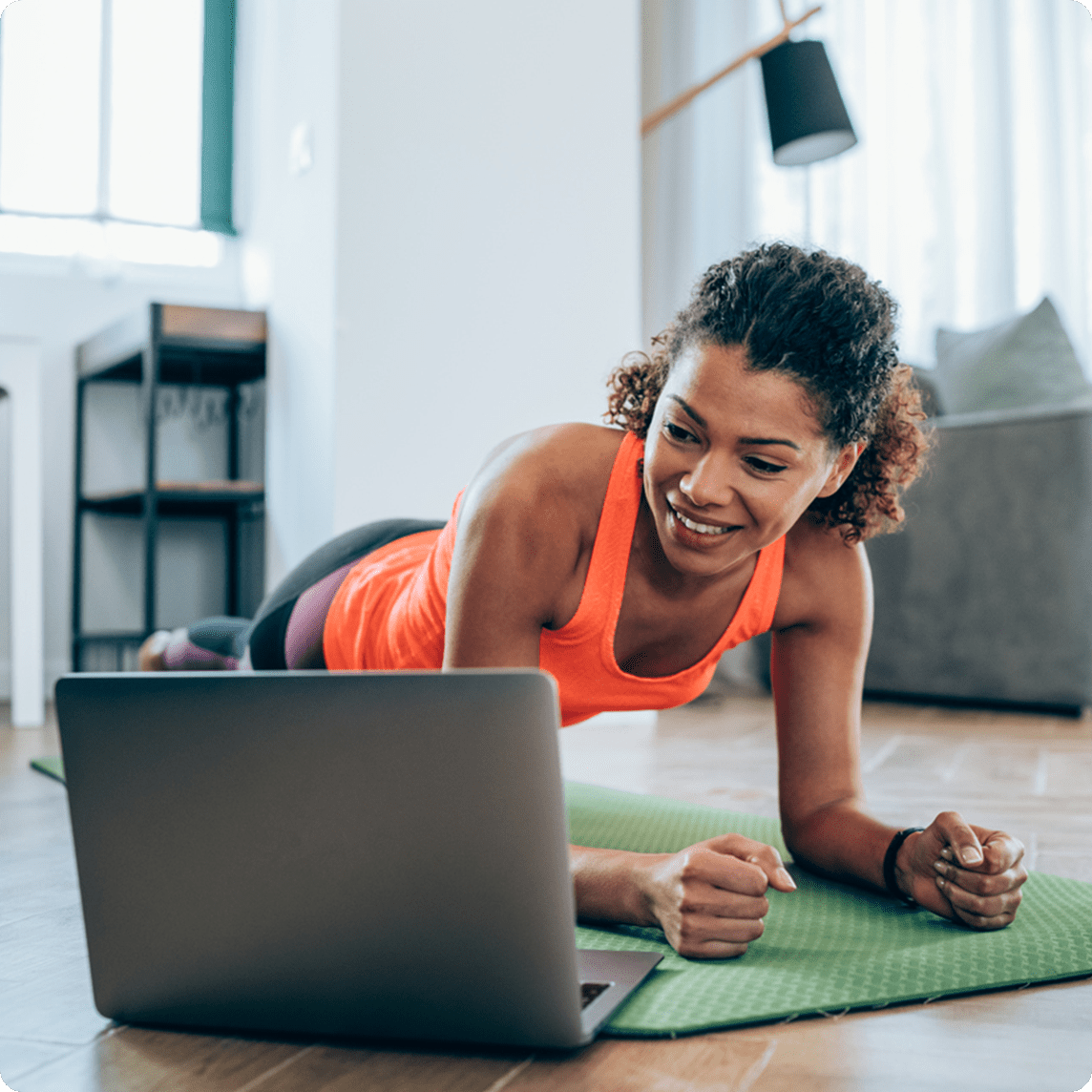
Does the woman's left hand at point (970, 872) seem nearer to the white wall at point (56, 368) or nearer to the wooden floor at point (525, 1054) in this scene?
the wooden floor at point (525, 1054)

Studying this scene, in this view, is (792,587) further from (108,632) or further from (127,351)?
(108,632)

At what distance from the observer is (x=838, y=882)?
1.10 m

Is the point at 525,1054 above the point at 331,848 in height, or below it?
below

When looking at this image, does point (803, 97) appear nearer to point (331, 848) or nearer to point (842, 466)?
point (842, 466)

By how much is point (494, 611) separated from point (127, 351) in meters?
1.74

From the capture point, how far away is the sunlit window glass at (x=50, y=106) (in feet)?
9.23

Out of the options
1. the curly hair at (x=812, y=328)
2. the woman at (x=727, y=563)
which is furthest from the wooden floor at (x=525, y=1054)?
the curly hair at (x=812, y=328)

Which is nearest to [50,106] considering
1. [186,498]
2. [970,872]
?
[186,498]

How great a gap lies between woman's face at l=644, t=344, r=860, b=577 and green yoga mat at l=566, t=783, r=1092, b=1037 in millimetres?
311

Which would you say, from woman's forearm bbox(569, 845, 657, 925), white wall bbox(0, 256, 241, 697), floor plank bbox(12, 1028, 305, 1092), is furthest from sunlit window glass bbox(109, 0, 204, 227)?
floor plank bbox(12, 1028, 305, 1092)

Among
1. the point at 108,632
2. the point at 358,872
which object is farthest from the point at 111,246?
Result: the point at 358,872

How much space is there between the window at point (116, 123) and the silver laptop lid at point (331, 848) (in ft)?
Answer: 8.22

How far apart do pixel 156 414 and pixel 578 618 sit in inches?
59.5

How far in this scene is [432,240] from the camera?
2.32m
